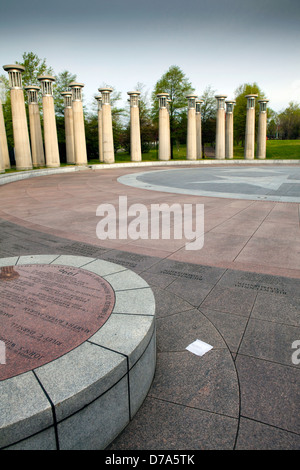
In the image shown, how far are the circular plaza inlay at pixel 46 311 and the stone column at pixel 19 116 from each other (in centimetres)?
3200

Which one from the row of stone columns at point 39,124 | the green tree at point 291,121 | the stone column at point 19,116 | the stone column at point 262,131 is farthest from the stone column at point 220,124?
the green tree at point 291,121

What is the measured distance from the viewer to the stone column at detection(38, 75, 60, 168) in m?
37.9

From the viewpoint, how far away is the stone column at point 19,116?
32.7m

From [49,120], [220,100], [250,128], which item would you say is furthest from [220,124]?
[49,120]

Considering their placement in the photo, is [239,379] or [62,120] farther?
[62,120]

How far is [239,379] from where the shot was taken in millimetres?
3824

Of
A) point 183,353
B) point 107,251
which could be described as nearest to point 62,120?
point 107,251

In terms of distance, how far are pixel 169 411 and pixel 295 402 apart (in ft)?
4.67

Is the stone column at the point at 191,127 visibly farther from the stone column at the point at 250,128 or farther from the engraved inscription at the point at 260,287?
the engraved inscription at the point at 260,287

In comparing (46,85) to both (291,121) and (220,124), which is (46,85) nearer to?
(220,124)
